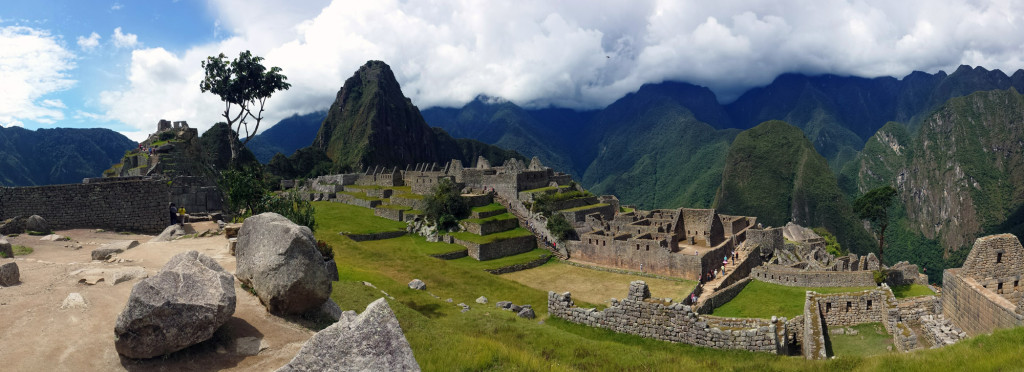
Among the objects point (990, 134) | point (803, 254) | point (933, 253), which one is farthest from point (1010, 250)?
point (990, 134)

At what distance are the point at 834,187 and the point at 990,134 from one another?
89992 mm

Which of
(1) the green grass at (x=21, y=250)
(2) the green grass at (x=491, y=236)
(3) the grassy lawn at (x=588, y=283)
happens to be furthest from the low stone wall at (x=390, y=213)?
(1) the green grass at (x=21, y=250)

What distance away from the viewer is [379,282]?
1827 cm

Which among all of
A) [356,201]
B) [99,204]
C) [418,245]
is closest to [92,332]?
[99,204]

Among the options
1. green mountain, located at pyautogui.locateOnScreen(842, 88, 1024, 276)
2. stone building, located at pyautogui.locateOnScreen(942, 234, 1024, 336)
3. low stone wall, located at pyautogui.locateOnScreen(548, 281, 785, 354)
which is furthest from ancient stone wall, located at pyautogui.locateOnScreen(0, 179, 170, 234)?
green mountain, located at pyautogui.locateOnScreen(842, 88, 1024, 276)

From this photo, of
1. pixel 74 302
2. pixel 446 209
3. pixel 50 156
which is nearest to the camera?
pixel 74 302

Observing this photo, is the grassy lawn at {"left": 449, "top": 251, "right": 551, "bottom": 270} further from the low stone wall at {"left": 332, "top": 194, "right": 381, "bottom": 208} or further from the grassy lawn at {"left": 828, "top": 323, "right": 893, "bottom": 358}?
the grassy lawn at {"left": 828, "top": 323, "right": 893, "bottom": 358}

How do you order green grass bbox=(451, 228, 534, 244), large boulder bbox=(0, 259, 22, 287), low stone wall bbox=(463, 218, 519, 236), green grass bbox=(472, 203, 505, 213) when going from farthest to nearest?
green grass bbox=(472, 203, 505, 213) → low stone wall bbox=(463, 218, 519, 236) → green grass bbox=(451, 228, 534, 244) → large boulder bbox=(0, 259, 22, 287)

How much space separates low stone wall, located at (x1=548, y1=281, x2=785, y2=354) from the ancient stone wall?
56.3 feet

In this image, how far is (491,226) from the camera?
136 feet

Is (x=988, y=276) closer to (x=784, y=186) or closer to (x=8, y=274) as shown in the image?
(x=8, y=274)

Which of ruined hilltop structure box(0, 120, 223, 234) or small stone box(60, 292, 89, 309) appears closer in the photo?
small stone box(60, 292, 89, 309)

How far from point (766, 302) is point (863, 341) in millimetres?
7722

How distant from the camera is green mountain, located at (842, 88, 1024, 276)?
15162 cm
